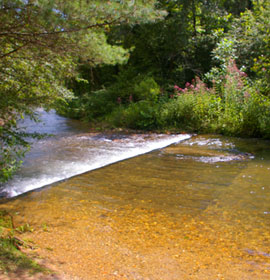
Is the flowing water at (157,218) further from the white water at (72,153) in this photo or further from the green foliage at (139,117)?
the green foliage at (139,117)

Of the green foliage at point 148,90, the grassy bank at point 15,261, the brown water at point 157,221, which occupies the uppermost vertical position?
the green foliage at point 148,90

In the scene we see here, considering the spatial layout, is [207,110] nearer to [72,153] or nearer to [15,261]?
[72,153]

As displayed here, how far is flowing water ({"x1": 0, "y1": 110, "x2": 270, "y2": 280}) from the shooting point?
3027mm

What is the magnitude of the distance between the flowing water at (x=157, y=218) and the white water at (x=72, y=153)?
0.42 ft

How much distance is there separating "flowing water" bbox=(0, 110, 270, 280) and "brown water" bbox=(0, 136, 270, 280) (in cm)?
1

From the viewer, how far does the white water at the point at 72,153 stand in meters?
5.93

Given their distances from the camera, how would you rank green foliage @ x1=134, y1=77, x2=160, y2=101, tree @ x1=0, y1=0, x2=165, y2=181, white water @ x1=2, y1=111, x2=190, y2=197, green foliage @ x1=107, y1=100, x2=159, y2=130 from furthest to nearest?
green foliage @ x1=134, y1=77, x2=160, y2=101 < green foliage @ x1=107, y1=100, x2=159, y2=130 < white water @ x1=2, y1=111, x2=190, y2=197 < tree @ x1=0, y1=0, x2=165, y2=181

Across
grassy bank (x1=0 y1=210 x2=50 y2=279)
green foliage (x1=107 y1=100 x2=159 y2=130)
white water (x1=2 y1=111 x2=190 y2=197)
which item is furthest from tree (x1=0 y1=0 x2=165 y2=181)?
green foliage (x1=107 y1=100 x2=159 y2=130)

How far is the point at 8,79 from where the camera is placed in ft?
16.7

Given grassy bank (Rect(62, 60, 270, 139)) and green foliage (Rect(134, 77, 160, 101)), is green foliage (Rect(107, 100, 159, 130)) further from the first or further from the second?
green foliage (Rect(134, 77, 160, 101))

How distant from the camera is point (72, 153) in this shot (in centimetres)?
807

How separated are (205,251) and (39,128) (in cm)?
1022

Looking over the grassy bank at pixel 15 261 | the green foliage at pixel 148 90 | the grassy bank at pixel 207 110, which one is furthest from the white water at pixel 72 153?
the green foliage at pixel 148 90

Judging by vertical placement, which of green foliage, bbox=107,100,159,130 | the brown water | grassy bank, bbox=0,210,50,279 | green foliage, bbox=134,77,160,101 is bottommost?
the brown water
